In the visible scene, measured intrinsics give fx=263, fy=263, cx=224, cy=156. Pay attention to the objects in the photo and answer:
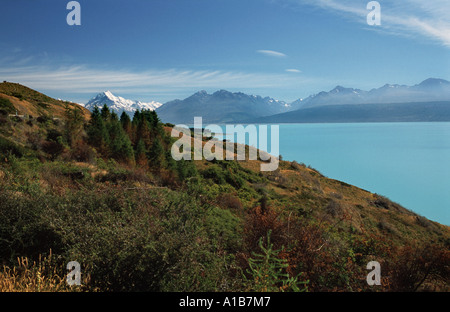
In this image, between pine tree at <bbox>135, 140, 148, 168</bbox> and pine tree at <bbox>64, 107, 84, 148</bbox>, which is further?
pine tree at <bbox>135, 140, 148, 168</bbox>

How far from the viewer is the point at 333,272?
523 centimetres

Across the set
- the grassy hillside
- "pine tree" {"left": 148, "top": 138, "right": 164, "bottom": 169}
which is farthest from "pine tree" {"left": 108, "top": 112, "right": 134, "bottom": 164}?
the grassy hillside

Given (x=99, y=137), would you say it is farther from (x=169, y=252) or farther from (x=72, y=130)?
(x=169, y=252)

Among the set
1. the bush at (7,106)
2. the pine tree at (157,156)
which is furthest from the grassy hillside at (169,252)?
the bush at (7,106)

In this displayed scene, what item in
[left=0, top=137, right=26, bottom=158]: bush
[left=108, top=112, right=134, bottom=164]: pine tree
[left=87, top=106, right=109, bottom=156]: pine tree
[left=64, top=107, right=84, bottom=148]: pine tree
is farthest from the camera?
[left=87, top=106, right=109, bottom=156]: pine tree

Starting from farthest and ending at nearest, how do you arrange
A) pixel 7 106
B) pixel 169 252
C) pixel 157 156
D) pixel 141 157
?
pixel 141 157
pixel 7 106
pixel 157 156
pixel 169 252

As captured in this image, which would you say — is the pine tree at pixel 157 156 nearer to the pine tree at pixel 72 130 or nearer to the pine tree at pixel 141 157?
the pine tree at pixel 141 157

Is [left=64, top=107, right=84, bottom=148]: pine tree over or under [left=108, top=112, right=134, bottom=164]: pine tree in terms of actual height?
over

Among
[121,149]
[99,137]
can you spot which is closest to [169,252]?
[121,149]

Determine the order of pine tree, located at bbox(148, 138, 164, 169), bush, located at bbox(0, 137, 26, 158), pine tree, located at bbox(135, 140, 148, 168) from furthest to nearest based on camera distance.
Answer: pine tree, located at bbox(135, 140, 148, 168) < pine tree, located at bbox(148, 138, 164, 169) < bush, located at bbox(0, 137, 26, 158)

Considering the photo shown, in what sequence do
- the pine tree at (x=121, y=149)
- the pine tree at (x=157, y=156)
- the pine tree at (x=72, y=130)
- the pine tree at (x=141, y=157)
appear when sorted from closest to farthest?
the pine tree at (x=72, y=130)
the pine tree at (x=157, y=156)
the pine tree at (x=121, y=149)
the pine tree at (x=141, y=157)

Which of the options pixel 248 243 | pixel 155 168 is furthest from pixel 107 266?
pixel 155 168

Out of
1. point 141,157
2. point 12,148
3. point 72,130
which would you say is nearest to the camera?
point 12,148

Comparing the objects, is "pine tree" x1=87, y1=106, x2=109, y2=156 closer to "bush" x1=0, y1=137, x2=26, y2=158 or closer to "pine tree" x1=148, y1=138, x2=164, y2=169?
"pine tree" x1=148, y1=138, x2=164, y2=169
